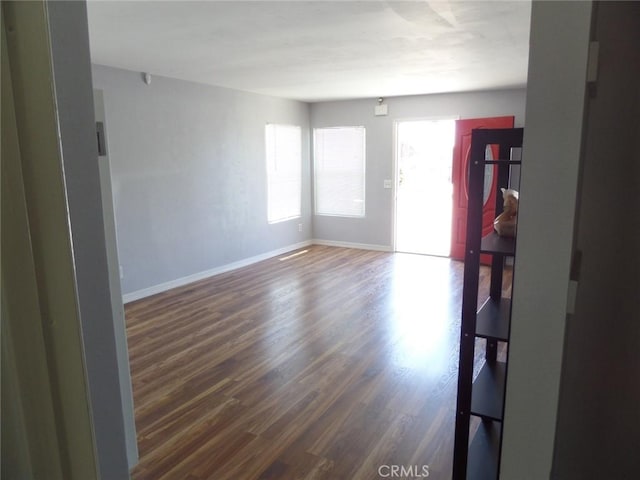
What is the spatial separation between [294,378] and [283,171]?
4483 millimetres

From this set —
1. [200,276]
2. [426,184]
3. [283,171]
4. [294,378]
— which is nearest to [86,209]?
[294,378]

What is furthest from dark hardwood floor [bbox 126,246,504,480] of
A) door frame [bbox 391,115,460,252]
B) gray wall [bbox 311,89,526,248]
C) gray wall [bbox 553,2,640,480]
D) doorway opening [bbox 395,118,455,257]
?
doorway opening [bbox 395,118,455,257]

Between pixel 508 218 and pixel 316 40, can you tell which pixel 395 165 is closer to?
pixel 316 40

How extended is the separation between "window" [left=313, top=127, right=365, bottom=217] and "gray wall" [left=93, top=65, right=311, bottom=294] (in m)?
0.96

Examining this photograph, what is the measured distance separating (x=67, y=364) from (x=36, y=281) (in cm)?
11

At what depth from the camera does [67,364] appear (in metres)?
0.52

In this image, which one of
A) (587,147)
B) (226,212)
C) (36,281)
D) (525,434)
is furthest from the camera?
(226,212)

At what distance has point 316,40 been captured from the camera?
3303 mm

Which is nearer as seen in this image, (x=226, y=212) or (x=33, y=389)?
(x=33, y=389)

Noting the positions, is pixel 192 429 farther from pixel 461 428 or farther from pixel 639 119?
pixel 639 119

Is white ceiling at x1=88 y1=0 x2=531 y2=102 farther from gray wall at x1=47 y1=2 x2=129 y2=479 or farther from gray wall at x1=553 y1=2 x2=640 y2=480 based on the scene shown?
gray wall at x1=47 y1=2 x2=129 y2=479

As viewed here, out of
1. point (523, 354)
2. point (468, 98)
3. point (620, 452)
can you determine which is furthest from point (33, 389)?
point (468, 98)

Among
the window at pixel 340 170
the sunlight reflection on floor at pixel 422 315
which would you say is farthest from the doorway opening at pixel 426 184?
the sunlight reflection on floor at pixel 422 315

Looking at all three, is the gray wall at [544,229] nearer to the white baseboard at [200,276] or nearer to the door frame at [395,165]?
the white baseboard at [200,276]
